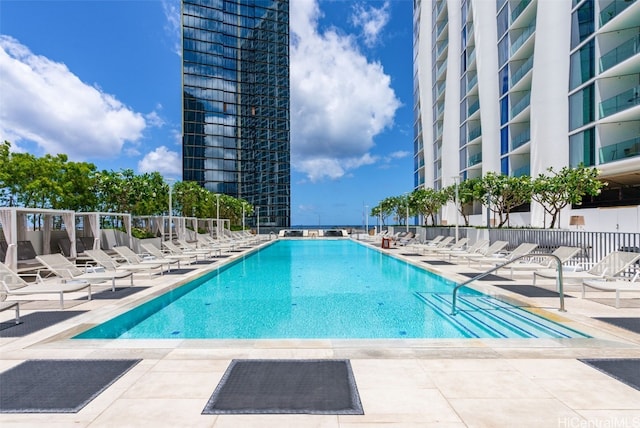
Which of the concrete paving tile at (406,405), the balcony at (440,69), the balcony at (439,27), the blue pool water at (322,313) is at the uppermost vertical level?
the balcony at (439,27)

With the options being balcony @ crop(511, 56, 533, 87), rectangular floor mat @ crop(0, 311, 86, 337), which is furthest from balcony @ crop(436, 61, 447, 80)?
rectangular floor mat @ crop(0, 311, 86, 337)

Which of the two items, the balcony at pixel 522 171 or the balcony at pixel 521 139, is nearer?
the balcony at pixel 521 139

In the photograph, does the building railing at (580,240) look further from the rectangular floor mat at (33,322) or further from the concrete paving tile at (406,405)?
the rectangular floor mat at (33,322)

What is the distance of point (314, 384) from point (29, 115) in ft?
72.7

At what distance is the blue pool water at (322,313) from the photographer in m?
5.86

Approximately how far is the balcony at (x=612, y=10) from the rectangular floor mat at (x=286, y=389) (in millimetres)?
24755

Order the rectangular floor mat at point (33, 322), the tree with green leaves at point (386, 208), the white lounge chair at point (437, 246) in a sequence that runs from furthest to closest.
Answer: the tree with green leaves at point (386, 208), the white lounge chair at point (437, 246), the rectangular floor mat at point (33, 322)

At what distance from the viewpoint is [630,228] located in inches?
635

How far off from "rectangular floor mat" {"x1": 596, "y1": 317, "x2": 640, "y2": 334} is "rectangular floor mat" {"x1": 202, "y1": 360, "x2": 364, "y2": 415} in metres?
4.24

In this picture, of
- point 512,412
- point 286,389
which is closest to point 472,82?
point 512,412

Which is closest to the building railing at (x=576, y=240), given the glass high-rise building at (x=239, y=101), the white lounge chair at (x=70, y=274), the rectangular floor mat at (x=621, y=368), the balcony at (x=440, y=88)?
the rectangular floor mat at (x=621, y=368)

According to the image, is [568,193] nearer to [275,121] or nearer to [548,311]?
[548,311]

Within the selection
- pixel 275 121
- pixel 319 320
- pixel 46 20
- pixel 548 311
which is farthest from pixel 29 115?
pixel 275 121

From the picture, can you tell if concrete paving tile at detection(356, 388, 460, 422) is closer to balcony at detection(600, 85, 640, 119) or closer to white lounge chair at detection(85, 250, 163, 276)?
white lounge chair at detection(85, 250, 163, 276)
